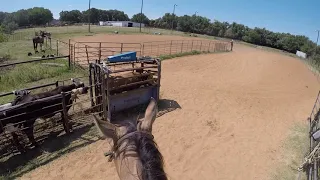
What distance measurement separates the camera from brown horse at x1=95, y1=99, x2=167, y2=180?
1.43 m

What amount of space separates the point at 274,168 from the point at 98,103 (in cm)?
509

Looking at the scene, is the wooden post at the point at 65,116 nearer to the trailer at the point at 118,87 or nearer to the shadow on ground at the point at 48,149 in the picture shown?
the shadow on ground at the point at 48,149

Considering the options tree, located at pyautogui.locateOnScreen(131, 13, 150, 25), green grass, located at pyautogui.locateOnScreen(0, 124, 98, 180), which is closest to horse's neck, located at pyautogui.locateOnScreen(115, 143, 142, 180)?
green grass, located at pyautogui.locateOnScreen(0, 124, 98, 180)

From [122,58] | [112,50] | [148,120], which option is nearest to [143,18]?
[112,50]

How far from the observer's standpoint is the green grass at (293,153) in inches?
220

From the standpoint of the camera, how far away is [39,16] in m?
90.9

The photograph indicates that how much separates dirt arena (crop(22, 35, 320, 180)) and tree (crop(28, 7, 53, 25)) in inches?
3486

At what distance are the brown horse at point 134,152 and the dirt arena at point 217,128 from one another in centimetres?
374

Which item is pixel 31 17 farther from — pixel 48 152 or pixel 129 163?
pixel 129 163

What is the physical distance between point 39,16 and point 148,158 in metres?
103

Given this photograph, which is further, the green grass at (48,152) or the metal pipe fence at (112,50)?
the metal pipe fence at (112,50)

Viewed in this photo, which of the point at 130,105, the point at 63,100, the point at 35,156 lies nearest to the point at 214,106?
the point at 130,105

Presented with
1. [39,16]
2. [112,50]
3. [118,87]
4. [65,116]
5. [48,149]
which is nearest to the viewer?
[48,149]

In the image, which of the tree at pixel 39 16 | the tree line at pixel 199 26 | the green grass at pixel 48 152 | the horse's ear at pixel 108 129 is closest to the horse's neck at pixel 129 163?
the horse's ear at pixel 108 129
